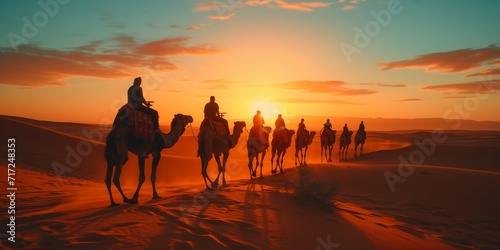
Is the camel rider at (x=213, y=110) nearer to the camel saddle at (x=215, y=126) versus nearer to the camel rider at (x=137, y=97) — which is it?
the camel saddle at (x=215, y=126)

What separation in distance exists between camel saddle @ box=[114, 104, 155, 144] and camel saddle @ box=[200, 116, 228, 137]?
3.21 meters

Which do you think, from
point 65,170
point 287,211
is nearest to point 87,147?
point 65,170

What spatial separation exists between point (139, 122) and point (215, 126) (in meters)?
4.24

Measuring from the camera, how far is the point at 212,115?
1352 cm

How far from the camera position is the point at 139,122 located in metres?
9.15

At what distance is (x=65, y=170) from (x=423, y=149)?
32.5 meters

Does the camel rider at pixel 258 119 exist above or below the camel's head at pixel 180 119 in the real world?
above

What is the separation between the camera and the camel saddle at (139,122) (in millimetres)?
8875

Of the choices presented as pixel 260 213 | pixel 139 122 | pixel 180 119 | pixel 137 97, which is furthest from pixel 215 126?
pixel 260 213

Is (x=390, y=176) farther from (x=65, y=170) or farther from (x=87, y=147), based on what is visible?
(x=87, y=147)

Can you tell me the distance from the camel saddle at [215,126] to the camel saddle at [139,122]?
3210mm

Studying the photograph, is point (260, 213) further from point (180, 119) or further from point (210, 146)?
point (210, 146)

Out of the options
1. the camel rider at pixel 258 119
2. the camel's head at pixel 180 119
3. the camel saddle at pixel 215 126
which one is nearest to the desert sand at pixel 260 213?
the camel saddle at pixel 215 126

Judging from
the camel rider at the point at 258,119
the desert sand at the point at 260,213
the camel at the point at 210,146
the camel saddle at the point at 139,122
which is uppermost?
the camel rider at the point at 258,119
